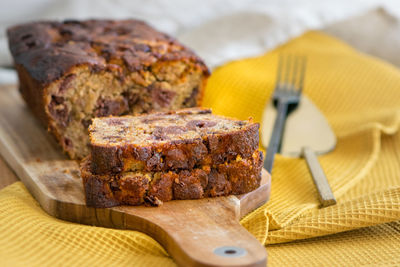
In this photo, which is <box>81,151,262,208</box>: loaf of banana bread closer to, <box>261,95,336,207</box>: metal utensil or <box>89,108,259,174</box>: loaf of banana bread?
<box>89,108,259,174</box>: loaf of banana bread

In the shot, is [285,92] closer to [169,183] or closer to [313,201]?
[313,201]

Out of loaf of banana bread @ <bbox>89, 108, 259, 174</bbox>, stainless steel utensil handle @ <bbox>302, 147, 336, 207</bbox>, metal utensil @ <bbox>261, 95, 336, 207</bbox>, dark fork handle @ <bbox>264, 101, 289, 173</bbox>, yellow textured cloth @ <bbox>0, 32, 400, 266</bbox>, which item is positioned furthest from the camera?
metal utensil @ <bbox>261, 95, 336, 207</bbox>

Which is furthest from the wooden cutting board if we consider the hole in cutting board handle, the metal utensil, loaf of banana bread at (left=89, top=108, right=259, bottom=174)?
the metal utensil

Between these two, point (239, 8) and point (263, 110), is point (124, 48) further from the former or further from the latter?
point (239, 8)

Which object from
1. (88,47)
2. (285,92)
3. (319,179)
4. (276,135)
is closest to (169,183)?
(319,179)

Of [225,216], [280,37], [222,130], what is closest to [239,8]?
[280,37]

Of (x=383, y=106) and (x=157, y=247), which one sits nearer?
(x=157, y=247)

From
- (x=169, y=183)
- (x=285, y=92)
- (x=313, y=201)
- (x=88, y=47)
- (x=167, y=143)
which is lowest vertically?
(x=313, y=201)
